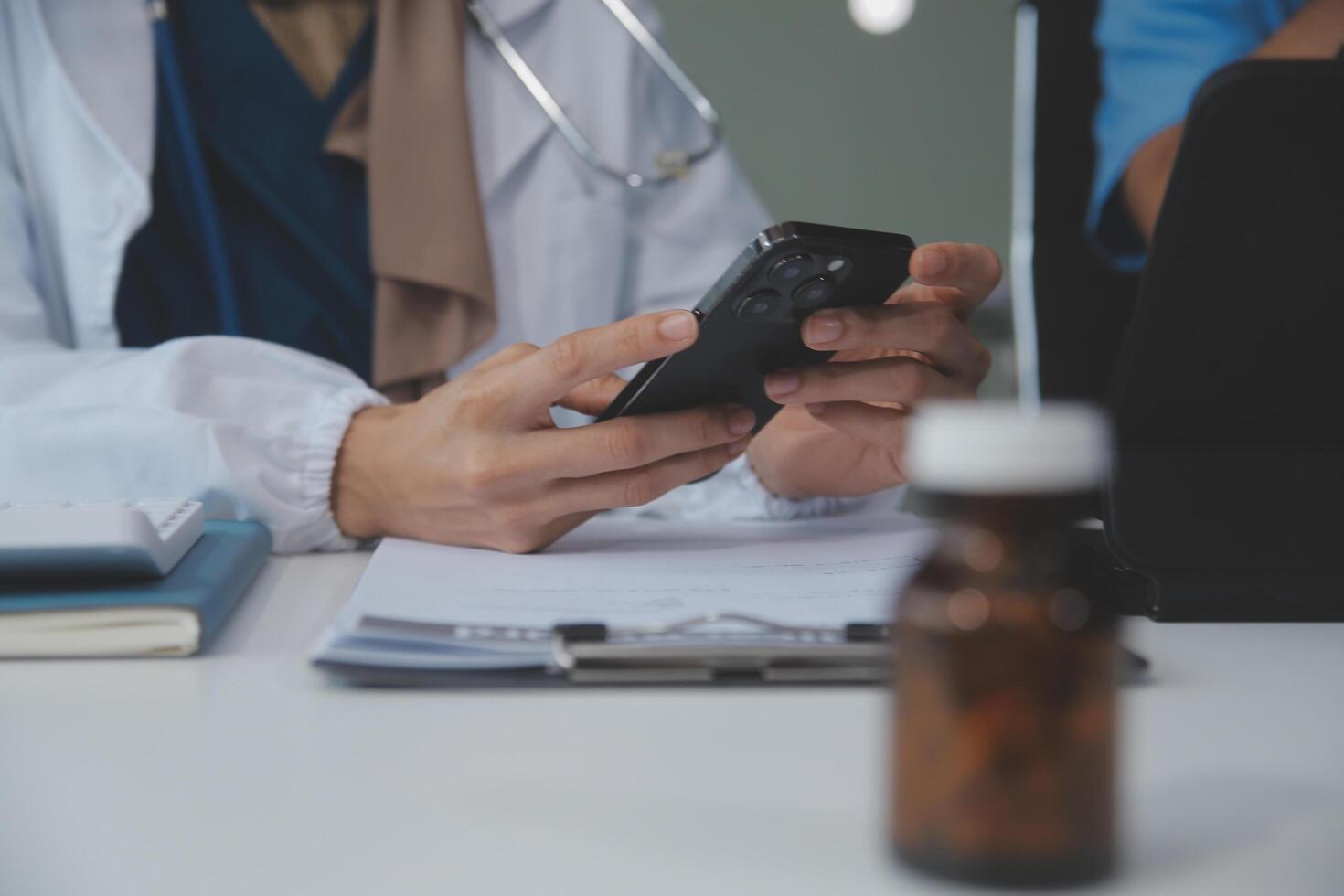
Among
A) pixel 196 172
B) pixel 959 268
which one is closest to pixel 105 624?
pixel 959 268

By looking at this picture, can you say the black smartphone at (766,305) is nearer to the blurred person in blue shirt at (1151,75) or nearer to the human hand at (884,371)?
the human hand at (884,371)

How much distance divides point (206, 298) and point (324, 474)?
0.47m

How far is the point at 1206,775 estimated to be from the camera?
33 centimetres

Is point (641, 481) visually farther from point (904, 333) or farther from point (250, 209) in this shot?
point (250, 209)

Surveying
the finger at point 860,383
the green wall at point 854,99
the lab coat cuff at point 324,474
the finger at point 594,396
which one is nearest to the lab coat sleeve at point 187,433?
the lab coat cuff at point 324,474

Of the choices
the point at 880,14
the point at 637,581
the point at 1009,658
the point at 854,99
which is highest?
the point at 880,14

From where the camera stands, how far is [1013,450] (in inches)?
8.0

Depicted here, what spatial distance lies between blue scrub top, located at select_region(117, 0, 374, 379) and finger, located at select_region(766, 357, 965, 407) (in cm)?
61

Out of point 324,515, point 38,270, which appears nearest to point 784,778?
point 324,515

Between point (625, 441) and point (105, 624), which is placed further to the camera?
point (625, 441)

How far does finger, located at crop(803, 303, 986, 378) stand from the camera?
1.90ft

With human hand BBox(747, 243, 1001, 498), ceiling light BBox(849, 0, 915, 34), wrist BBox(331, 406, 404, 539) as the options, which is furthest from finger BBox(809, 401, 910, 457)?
ceiling light BBox(849, 0, 915, 34)

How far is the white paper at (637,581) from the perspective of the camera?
449mm

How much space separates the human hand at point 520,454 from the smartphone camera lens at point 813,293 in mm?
78
